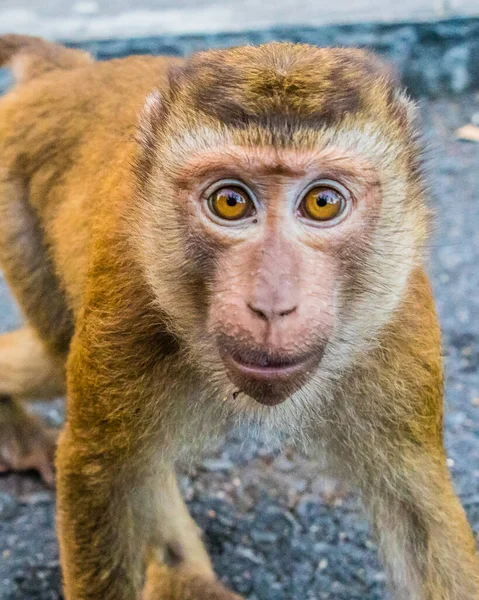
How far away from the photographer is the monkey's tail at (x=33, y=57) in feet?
13.7

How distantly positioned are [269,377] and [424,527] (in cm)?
112

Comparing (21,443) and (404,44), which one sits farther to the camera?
(404,44)

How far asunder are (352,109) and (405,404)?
0.97 m

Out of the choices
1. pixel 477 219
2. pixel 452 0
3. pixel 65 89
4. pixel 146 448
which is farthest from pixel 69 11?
pixel 146 448

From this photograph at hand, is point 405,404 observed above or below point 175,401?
above

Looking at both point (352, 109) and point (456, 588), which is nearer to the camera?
point (352, 109)

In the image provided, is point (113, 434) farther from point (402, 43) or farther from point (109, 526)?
point (402, 43)

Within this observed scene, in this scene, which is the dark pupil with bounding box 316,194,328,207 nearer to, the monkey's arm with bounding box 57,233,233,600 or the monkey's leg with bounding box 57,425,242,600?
the monkey's arm with bounding box 57,233,233,600

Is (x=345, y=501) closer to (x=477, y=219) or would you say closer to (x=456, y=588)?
(x=456, y=588)

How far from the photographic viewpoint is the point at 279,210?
2.37 m

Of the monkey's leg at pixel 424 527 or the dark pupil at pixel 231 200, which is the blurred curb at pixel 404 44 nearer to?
the monkey's leg at pixel 424 527

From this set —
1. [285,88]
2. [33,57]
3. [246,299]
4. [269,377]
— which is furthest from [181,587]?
[33,57]

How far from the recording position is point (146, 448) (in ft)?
9.52

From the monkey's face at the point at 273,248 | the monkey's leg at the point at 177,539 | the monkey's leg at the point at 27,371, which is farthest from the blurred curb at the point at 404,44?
the monkey's face at the point at 273,248
